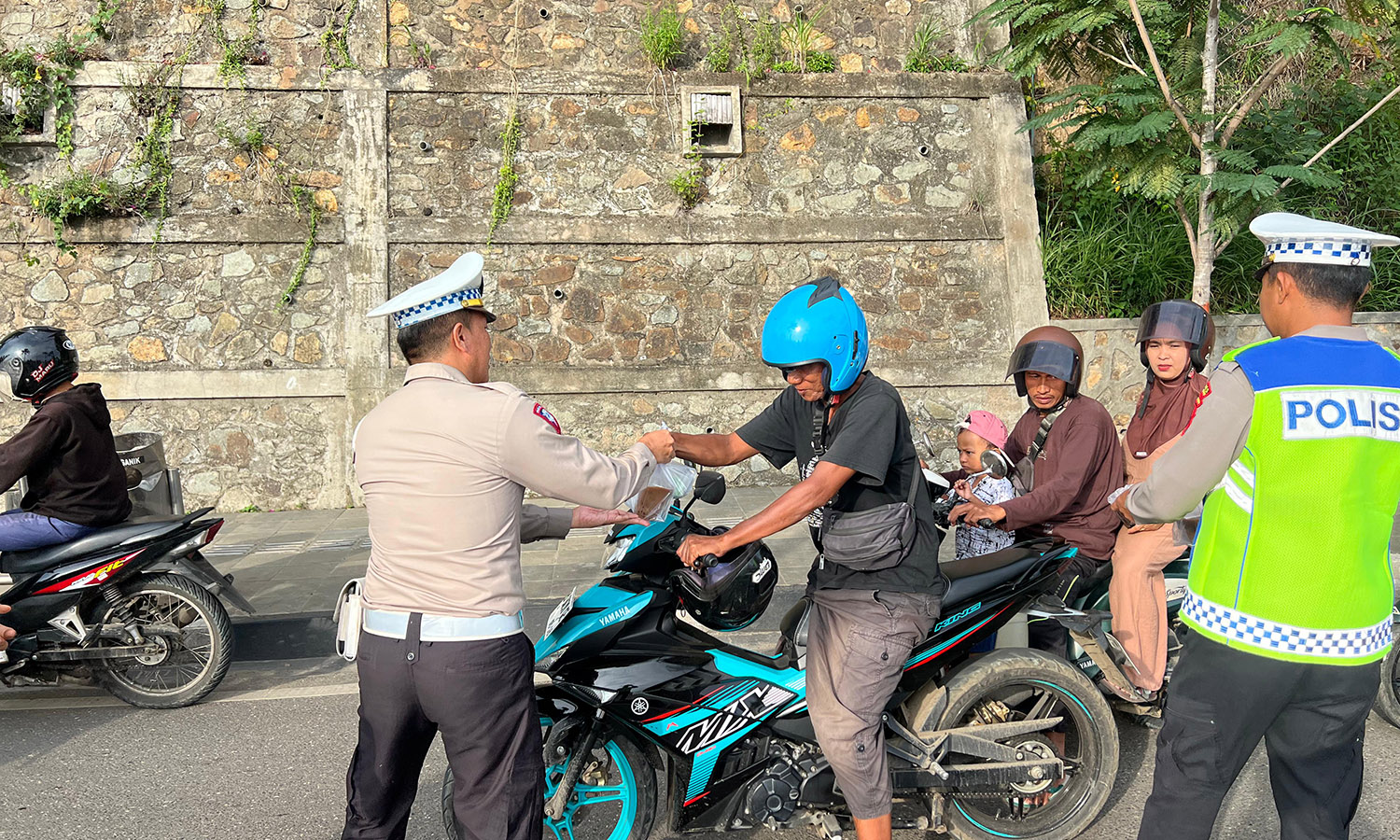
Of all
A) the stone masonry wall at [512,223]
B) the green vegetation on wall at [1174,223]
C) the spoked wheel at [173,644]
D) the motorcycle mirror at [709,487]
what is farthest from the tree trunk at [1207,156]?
the spoked wheel at [173,644]

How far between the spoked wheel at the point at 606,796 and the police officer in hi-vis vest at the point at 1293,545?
151cm

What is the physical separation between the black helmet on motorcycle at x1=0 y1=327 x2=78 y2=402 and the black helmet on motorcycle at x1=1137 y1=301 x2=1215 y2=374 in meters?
5.17

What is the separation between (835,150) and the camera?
32.8 feet

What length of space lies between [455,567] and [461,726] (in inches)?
16.1

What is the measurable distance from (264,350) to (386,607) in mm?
7476

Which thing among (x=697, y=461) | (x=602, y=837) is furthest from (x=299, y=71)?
(x=602, y=837)

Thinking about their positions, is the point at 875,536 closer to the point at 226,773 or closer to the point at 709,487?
the point at 709,487

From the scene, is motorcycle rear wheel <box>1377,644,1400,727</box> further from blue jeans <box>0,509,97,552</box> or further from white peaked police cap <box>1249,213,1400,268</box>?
blue jeans <box>0,509,97,552</box>

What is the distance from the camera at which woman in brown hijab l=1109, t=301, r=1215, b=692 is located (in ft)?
13.3

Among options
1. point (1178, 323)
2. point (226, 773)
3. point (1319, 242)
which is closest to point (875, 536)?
point (1319, 242)

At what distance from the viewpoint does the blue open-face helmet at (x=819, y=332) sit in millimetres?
2906

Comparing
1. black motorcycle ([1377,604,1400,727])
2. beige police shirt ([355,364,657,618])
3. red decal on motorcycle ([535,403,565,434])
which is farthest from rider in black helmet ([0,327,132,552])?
black motorcycle ([1377,604,1400,727])

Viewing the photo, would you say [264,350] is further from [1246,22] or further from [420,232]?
[1246,22]

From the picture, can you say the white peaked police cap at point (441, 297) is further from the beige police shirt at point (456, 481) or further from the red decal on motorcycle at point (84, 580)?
the red decal on motorcycle at point (84, 580)
